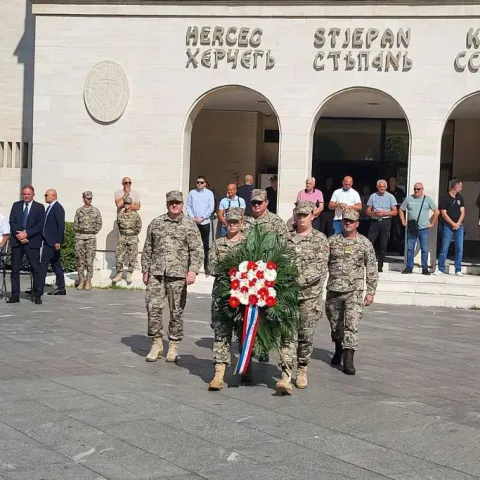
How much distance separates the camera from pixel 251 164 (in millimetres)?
24828

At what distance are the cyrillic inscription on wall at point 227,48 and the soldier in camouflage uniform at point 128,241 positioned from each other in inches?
141

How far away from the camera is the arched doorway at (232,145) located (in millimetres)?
24547

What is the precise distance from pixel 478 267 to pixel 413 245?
1.54 m

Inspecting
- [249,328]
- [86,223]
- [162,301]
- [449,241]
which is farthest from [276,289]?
[449,241]

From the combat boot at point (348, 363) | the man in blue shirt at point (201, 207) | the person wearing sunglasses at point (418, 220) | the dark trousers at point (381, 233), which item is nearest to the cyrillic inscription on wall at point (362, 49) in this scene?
the person wearing sunglasses at point (418, 220)

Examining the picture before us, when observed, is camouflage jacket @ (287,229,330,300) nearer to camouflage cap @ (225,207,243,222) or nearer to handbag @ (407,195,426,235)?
camouflage cap @ (225,207,243,222)

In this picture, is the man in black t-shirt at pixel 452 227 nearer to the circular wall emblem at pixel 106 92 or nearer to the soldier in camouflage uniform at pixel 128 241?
the soldier in camouflage uniform at pixel 128 241

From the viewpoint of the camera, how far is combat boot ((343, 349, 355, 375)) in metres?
9.94

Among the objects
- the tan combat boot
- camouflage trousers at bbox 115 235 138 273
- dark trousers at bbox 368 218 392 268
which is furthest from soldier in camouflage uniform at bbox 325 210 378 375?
camouflage trousers at bbox 115 235 138 273

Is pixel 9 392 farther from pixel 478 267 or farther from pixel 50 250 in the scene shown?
pixel 478 267

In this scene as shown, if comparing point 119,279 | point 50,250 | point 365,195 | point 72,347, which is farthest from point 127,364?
point 365,195

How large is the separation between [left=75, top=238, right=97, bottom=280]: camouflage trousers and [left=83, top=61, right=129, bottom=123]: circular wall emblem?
11.6ft

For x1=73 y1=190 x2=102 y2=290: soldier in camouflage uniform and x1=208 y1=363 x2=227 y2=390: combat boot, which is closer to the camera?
x1=208 y1=363 x2=227 y2=390: combat boot

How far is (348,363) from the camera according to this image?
9.97m
